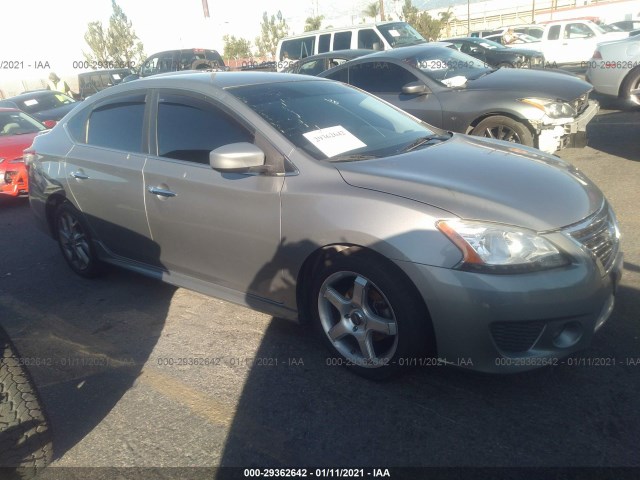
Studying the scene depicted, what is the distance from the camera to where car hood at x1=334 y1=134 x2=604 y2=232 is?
2.74 meters

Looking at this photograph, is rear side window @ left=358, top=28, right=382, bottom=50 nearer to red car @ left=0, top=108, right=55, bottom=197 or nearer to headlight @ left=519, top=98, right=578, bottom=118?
headlight @ left=519, top=98, right=578, bottom=118

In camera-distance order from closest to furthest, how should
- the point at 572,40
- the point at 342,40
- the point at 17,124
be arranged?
the point at 17,124 < the point at 342,40 < the point at 572,40

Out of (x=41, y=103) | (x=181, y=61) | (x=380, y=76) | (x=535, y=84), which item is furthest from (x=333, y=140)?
(x=181, y=61)

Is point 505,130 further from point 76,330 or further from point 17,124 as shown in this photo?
point 17,124

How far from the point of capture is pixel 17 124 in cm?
927

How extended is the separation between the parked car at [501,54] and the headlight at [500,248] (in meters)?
13.8

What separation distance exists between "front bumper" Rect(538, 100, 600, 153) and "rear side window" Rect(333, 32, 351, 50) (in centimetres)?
794

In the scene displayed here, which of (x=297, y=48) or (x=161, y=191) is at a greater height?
(x=297, y=48)

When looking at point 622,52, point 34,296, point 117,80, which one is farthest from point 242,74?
point 117,80

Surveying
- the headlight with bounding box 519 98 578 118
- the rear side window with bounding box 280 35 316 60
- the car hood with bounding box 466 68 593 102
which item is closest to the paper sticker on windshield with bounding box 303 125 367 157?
the headlight with bounding box 519 98 578 118

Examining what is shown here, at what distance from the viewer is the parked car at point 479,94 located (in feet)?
21.6

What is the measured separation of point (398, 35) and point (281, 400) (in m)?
11.8

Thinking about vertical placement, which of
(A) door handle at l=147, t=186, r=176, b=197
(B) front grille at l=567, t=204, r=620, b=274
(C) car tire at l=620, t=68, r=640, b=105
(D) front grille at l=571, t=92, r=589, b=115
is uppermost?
(A) door handle at l=147, t=186, r=176, b=197

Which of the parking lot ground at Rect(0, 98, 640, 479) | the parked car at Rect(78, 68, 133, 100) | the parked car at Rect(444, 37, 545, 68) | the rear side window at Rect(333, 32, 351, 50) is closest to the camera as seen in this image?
the parking lot ground at Rect(0, 98, 640, 479)
